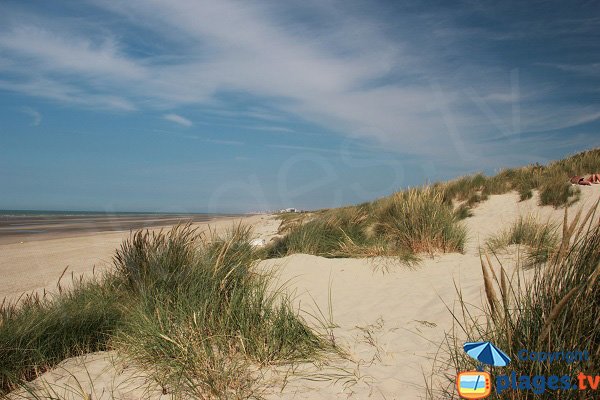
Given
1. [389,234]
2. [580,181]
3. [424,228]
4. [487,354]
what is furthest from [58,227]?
[487,354]

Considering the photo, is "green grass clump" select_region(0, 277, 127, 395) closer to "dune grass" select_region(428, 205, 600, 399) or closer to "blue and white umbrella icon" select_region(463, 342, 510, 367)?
"blue and white umbrella icon" select_region(463, 342, 510, 367)

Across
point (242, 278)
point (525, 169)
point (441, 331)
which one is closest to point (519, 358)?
point (441, 331)

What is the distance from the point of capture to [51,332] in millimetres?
2877

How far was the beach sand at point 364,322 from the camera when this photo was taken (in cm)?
237

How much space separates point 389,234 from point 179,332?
5.11m

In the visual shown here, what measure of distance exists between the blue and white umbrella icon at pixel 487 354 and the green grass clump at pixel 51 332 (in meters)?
2.68

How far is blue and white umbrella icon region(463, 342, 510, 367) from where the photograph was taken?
1.17m

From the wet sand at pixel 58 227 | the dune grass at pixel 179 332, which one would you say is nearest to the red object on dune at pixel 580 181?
the wet sand at pixel 58 227

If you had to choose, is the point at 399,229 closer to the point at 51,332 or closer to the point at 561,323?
the point at 561,323

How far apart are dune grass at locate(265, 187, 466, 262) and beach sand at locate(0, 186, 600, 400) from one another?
1.03 feet

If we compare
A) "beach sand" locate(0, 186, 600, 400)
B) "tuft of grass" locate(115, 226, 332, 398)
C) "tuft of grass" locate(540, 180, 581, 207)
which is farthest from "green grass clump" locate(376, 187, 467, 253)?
"tuft of grass" locate(540, 180, 581, 207)

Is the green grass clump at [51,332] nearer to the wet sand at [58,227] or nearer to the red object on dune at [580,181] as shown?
the wet sand at [58,227]

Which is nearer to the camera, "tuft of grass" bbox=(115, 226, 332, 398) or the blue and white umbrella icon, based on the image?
the blue and white umbrella icon

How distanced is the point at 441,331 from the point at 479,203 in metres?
9.61
